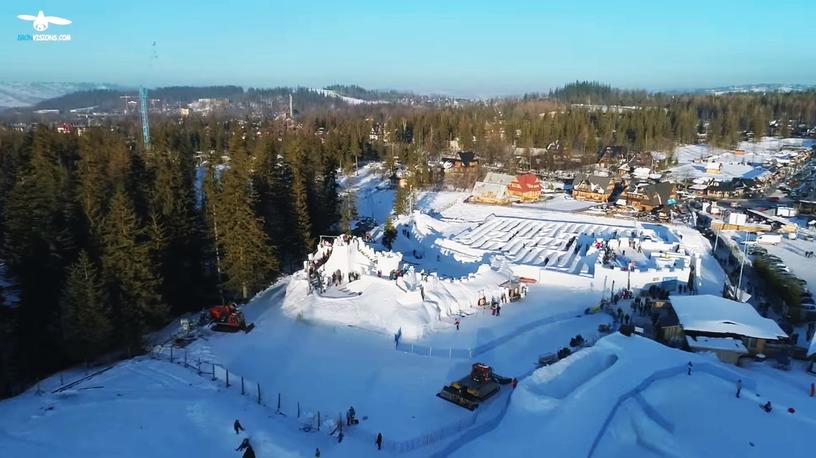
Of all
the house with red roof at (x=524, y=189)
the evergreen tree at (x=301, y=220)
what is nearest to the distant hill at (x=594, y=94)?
the house with red roof at (x=524, y=189)

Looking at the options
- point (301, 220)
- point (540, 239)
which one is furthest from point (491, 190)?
point (301, 220)

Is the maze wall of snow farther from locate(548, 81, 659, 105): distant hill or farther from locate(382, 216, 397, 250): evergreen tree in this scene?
locate(548, 81, 659, 105): distant hill

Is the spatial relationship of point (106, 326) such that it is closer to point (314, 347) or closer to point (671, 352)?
point (314, 347)

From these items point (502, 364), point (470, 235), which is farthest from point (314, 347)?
point (470, 235)

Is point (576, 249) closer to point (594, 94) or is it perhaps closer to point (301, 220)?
point (301, 220)

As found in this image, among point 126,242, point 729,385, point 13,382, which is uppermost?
point 126,242

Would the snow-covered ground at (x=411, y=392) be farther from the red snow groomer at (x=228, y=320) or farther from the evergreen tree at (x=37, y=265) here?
the evergreen tree at (x=37, y=265)
